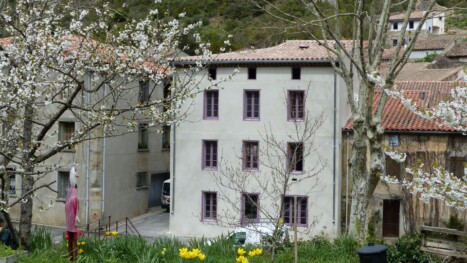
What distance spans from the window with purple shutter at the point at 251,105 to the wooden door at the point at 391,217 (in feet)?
21.4

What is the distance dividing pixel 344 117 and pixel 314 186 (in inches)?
128

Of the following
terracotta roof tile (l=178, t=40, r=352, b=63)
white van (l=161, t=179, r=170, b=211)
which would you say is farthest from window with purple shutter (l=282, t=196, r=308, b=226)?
white van (l=161, t=179, r=170, b=211)

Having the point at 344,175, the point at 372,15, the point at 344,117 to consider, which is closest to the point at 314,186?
the point at 344,175

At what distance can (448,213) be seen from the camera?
75.9 feet

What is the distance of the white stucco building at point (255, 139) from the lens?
2477cm

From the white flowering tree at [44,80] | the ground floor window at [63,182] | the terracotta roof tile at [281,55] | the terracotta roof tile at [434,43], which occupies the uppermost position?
the terracotta roof tile at [434,43]

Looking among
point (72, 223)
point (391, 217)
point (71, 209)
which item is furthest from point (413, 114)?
point (72, 223)

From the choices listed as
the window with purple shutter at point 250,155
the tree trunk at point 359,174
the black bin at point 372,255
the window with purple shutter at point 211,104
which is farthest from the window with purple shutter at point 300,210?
the black bin at point 372,255

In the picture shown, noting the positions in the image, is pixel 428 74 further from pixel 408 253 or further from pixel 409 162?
pixel 408 253

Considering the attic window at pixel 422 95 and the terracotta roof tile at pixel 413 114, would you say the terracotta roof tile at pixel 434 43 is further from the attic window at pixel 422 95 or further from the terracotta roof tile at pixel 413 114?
the attic window at pixel 422 95

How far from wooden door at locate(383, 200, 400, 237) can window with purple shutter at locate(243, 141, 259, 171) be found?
560cm

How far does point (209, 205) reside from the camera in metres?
26.3

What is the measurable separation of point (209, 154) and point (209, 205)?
87.5 inches

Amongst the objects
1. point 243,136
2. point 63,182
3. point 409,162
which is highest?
point 243,136
